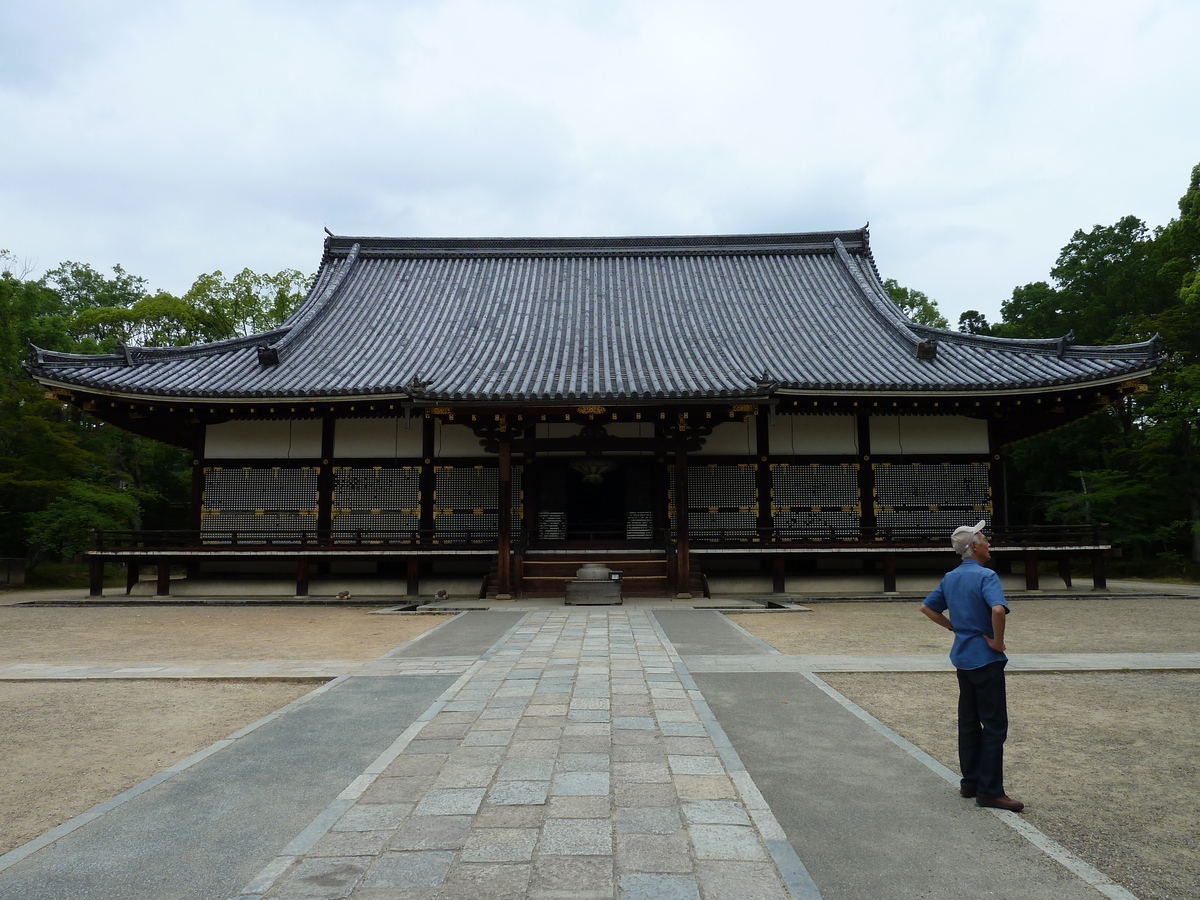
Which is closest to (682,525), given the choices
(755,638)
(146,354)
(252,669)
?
(755,638)

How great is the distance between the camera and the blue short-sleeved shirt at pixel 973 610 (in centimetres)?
361

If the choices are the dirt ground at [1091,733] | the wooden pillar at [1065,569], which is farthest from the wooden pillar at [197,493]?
the wooden pillar at [1065,569]

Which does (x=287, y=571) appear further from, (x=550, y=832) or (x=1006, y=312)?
(x=1006, y=312)

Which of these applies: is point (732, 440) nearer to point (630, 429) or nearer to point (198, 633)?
point (630, 429)

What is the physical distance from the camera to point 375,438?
1540 cm

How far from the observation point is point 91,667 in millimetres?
7469

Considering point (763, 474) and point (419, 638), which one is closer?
point (419, 638)

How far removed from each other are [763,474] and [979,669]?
11628 mm

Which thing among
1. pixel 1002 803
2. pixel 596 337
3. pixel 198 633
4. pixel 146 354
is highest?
pixel 596 337

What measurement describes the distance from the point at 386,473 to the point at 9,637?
275 inches

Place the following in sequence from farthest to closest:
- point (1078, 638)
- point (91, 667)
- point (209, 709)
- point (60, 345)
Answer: point (60, 345), point (1078, 638), point (91, 667), point (209, 709)

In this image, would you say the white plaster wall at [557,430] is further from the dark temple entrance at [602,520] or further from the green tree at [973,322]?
the green tree at [973,322]

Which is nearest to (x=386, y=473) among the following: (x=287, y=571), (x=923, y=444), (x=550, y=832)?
(x=287, y=571)

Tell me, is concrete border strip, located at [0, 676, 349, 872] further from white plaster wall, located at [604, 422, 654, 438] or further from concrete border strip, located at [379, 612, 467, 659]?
white plaster wall, located at [604, 422, 654, 438]
